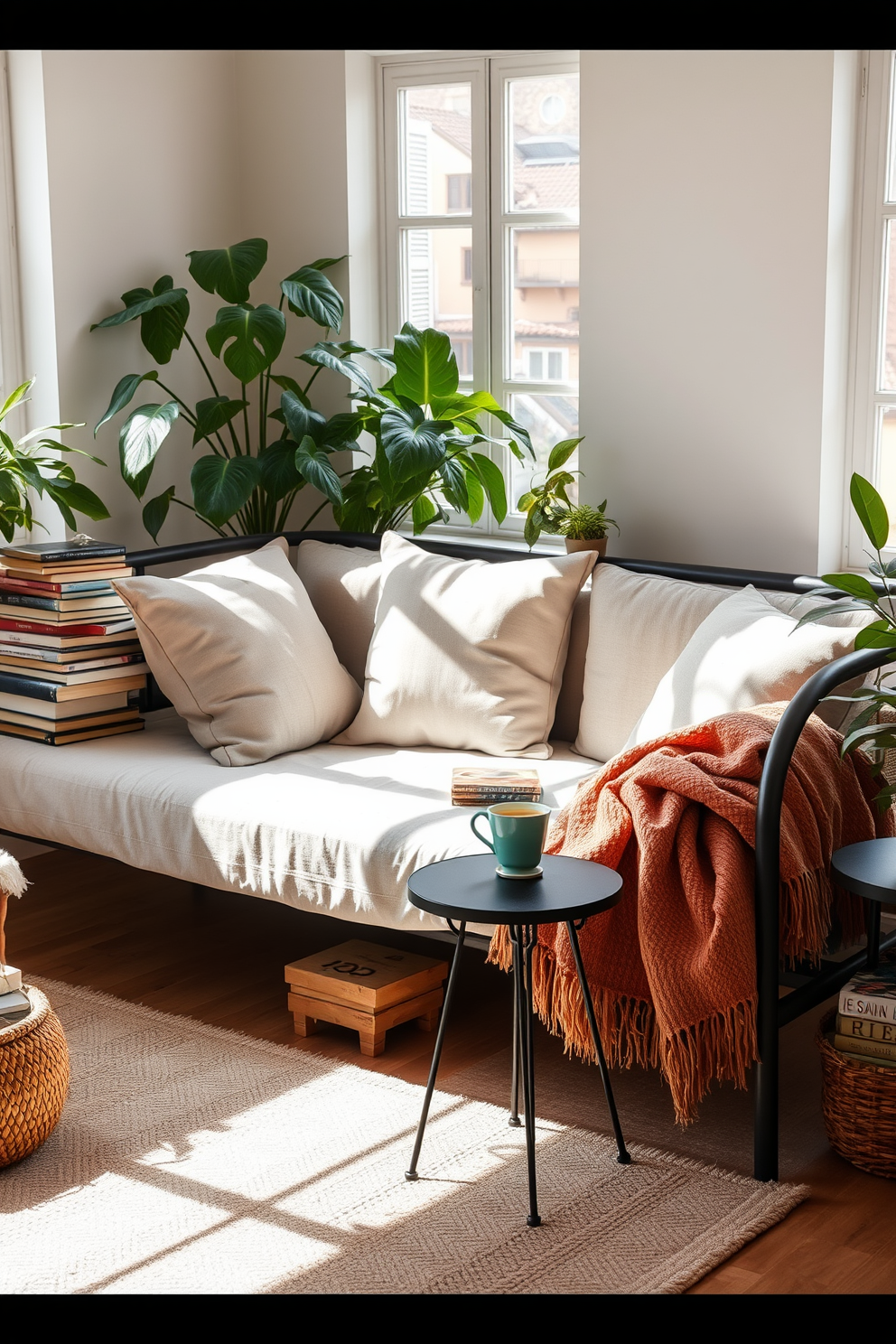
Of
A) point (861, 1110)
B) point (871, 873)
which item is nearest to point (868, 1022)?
point (861, 1110)

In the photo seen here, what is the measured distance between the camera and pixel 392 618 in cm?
Answer: 347

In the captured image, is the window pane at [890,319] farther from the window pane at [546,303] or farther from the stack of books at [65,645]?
the stack of books at [65,645]

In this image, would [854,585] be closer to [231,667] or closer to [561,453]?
[561,453]

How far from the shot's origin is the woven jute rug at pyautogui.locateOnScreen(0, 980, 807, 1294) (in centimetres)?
206

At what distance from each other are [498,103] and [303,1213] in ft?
9.87

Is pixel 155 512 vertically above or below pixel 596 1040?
above

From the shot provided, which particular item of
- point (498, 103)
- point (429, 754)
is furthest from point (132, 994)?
point (498, 103)

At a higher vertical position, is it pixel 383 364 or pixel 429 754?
pixel 383 364

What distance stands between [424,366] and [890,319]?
1184 millimetres

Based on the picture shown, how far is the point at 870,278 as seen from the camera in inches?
133

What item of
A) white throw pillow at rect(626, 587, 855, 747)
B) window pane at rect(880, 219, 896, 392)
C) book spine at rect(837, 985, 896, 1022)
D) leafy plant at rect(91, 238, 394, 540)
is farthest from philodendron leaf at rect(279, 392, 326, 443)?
book spine at rect(837, 985, 896, 1022)

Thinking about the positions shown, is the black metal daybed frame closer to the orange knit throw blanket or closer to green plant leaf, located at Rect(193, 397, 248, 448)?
the orange knit throw blanket
